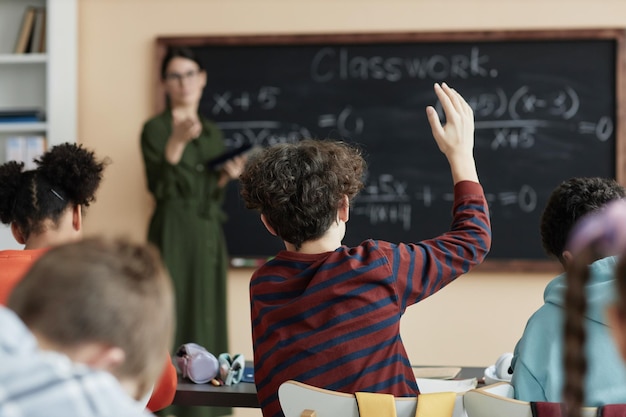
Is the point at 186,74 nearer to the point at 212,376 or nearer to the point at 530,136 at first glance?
the point at 530,136

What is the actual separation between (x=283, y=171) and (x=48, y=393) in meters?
1.08

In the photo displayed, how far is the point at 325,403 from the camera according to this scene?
161cm

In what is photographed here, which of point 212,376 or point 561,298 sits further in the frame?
point 212,376

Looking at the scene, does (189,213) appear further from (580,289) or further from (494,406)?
(580,289)

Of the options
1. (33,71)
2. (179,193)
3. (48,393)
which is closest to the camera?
(48,393)

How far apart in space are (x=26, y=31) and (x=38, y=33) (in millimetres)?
59

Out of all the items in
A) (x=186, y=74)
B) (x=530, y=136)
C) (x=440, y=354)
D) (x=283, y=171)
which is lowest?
(x=440, y=354)

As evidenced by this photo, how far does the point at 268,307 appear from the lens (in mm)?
1827

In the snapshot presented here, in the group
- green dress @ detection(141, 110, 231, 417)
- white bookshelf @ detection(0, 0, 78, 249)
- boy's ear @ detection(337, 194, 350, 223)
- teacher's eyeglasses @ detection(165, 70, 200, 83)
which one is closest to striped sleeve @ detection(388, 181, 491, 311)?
boy's ear @ detection(337, 194, 350, 223)

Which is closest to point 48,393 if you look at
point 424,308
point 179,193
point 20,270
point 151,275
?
point 151,275

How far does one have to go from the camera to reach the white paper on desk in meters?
2.06

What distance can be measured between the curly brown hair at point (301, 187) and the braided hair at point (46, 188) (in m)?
0.54

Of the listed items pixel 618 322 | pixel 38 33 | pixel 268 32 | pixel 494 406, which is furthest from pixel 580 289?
pixel 38 33

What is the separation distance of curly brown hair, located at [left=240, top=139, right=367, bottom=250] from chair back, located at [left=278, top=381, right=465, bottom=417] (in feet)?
1.30
